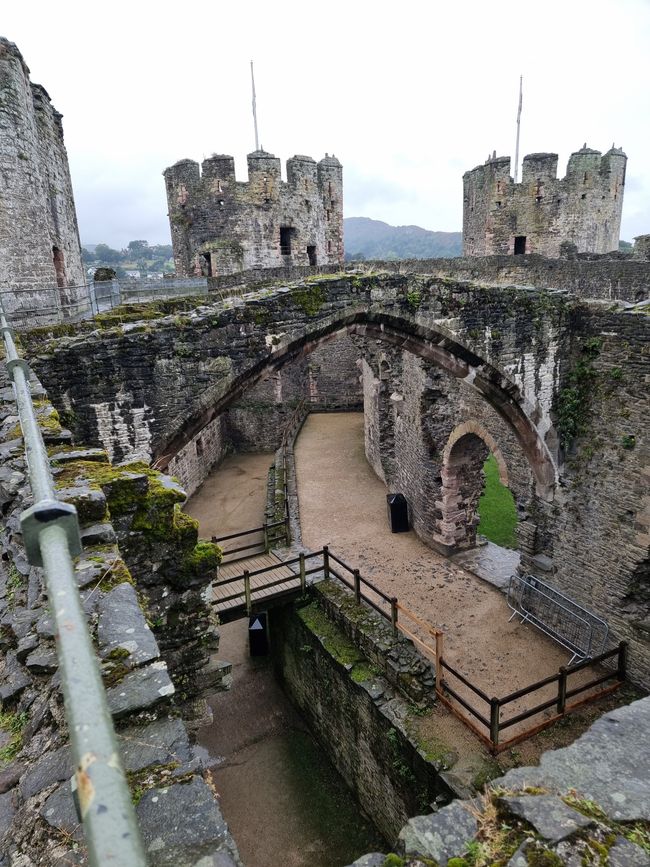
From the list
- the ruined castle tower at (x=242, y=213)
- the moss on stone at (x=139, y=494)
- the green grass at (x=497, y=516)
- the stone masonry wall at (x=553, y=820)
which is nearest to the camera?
the stone masonry wall at (x=553, y=820)

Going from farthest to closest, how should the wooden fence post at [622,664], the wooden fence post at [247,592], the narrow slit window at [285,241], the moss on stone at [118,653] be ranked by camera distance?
the narrow slit window at [285,241] < the wooden fence post at [247,592] < the wooden fence post at [622,664] < the moss on stone at [118,653]

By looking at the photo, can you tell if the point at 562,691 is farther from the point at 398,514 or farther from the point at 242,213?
the point at 242,213

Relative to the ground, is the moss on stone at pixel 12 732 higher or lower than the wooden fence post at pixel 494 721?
higher

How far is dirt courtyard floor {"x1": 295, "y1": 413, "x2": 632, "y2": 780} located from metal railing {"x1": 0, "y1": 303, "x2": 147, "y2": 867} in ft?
18.8

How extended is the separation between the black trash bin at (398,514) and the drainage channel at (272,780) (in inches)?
132

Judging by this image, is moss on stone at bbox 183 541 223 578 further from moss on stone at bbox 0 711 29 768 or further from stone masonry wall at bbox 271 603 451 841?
stone masonry wall at bbox 271 603 451 841

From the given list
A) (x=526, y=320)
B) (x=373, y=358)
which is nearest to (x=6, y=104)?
(x=373, y=358)

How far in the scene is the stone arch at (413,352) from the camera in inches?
250

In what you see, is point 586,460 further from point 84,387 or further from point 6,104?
point 6,104

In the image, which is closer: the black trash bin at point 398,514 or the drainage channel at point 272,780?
the drainage channel at point 272,780

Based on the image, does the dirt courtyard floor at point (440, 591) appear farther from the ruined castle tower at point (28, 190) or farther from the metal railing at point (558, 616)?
the ruined castle tower at point (28, 190)

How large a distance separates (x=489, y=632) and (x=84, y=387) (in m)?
6.05

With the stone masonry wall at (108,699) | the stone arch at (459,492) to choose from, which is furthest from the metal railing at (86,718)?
the stone arch at (459,492)

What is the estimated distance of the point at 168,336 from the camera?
6.02m
